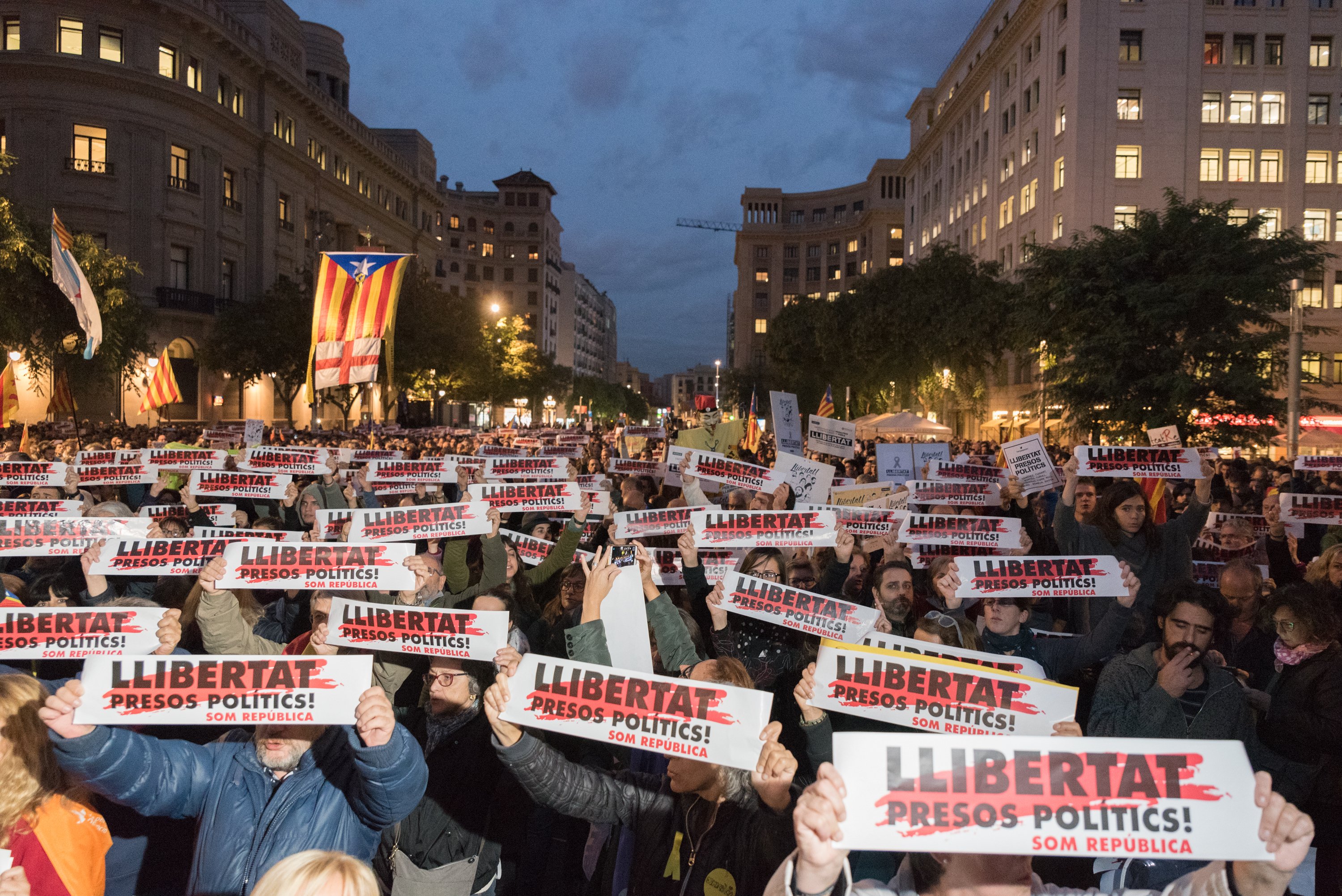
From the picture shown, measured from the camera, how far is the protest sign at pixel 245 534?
588cm

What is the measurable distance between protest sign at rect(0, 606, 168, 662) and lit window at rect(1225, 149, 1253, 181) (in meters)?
49.3

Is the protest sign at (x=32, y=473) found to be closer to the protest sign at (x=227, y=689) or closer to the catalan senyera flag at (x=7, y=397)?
the protest sign at (x=227, y=689)

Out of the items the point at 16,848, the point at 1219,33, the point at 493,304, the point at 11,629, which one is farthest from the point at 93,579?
the point at 1219,33

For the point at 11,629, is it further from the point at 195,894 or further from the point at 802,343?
the point at 802,343

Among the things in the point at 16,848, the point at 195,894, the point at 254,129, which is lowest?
the point at 195,894

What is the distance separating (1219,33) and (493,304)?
3859 centimetres

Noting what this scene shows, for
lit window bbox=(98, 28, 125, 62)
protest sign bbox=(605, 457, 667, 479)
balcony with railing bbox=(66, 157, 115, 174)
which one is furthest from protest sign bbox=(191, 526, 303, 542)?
lit window bbox=(98, 28, 125, 62)

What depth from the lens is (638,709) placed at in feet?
10.2

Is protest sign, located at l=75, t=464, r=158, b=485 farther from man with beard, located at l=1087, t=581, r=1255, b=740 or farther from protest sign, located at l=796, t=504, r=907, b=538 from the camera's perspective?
man with beard, located at l=1087, t=581, r=1255, b=740

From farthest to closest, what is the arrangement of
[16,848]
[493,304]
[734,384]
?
[734,384] < [493,304] < [16,848]

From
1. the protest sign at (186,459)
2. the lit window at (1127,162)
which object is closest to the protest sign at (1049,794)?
the protest sign at (186,459)

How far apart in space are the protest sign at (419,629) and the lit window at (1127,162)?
150 ft

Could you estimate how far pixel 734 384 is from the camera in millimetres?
77375

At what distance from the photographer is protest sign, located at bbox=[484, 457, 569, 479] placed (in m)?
9.37
